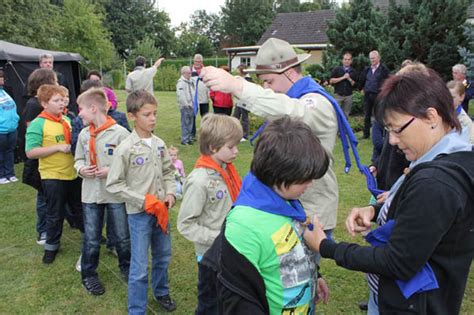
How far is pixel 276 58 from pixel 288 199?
1.04 metres

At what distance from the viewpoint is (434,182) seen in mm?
1380

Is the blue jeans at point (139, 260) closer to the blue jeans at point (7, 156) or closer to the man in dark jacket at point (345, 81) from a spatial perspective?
the blue jeans at point (7, 156)

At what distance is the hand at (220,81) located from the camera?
2.04 m

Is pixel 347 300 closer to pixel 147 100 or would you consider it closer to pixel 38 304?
Result: pixel 147 100

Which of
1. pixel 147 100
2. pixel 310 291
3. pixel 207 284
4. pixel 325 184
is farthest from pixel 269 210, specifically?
pixel 147 100

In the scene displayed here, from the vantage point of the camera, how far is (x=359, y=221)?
197 centimetres

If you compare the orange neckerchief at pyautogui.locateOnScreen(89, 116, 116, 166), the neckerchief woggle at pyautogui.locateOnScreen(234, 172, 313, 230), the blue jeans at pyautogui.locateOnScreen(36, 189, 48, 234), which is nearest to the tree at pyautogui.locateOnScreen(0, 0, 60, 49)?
the blue jeans at pyautogui.locateOnScreen(36, 189, 48, 234)

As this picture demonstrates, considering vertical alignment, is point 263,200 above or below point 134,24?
below

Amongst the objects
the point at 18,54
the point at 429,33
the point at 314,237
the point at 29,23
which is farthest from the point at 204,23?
the point at 314,237

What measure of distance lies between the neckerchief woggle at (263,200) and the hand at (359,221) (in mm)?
393

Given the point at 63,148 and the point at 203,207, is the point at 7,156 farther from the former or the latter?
the point at 203,207

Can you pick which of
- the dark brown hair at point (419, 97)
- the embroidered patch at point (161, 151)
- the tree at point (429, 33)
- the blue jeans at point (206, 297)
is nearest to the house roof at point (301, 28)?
the tree at point (429, 33)

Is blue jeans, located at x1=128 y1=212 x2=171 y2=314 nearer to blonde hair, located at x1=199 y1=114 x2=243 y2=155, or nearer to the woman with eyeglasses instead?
blonde hair, located at x1=199 y1=114 x2=243 y2=155

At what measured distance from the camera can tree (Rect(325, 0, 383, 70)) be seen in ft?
43.3
